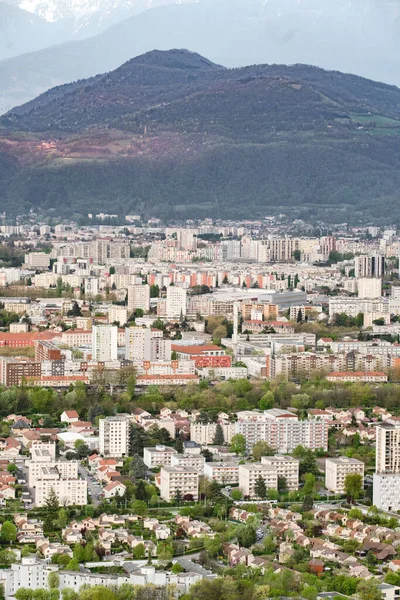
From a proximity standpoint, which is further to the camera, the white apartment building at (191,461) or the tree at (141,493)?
the white apartment building at (191,461)

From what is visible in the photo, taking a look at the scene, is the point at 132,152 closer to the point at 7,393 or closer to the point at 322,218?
the point at 322,218

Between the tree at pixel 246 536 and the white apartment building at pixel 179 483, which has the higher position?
the white apartment building at pixel 179 483

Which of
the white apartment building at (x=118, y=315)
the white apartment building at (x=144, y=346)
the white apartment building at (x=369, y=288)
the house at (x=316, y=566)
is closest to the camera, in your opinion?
the house at (x=316, y=566)

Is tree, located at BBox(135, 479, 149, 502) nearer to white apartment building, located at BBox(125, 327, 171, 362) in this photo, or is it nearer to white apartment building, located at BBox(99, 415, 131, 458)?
white apartment building, located at BBox(99, 415, 131, 458)

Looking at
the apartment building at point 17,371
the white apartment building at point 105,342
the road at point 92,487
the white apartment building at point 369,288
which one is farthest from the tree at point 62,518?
the white apartment building at point 369,288

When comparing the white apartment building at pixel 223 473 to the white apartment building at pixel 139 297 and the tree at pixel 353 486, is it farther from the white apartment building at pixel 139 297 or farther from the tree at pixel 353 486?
the white apartment building at pixel 139 297

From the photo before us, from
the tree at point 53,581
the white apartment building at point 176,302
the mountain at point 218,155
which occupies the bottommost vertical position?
the tree at point 53,581

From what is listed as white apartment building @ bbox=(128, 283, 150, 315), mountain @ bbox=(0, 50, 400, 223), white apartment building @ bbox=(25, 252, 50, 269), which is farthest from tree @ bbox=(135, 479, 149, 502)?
mountain @ bbox=(0, 50, 400, 223)
